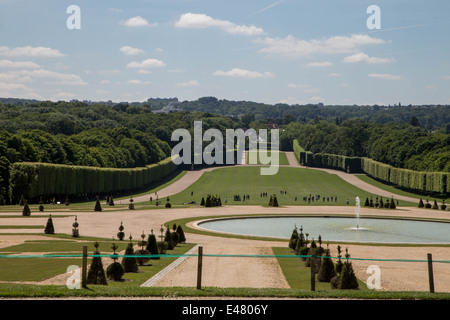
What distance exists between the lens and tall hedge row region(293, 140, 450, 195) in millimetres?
98875

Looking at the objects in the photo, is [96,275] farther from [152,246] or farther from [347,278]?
[347,278]

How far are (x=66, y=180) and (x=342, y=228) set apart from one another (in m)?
46.0

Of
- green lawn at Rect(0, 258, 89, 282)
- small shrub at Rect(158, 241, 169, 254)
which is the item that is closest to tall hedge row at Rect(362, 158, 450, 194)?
small shrub at Rect(158, 241, 169, 254)

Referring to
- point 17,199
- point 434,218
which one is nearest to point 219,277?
point 434,218

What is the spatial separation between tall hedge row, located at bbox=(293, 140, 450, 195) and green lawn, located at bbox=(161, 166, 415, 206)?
9.38 m

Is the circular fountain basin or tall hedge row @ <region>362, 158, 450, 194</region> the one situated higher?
tall hedge row @ <region>362, 158, 450, 194</region>

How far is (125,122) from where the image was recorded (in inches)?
7781

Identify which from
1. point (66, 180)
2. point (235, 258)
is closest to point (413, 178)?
point (66, 180)

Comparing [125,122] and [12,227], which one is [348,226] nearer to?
[12,227]

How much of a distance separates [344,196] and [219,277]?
262 feet

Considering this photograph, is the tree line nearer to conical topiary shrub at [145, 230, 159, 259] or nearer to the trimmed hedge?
the trimmed hedge

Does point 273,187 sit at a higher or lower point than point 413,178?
lower

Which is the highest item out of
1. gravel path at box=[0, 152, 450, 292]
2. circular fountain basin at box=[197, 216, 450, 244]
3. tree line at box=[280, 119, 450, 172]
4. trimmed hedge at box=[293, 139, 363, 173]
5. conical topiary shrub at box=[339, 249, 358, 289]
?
tree line at box=[280, 119, 450, 172]

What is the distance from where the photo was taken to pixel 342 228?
53469 mm
